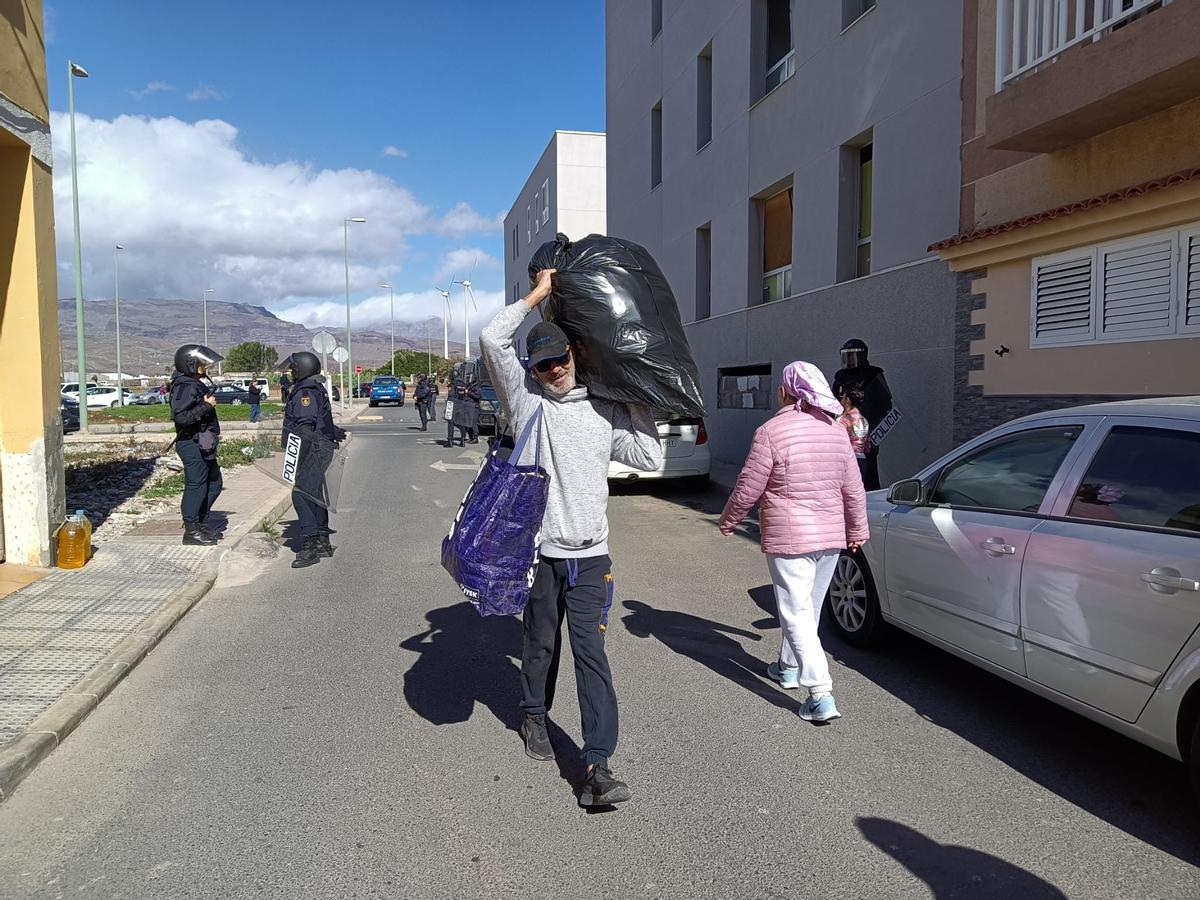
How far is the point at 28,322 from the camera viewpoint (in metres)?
6.78

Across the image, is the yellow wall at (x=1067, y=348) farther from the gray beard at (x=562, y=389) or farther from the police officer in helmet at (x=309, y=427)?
the police officer in helmet at (x=309, y=427)

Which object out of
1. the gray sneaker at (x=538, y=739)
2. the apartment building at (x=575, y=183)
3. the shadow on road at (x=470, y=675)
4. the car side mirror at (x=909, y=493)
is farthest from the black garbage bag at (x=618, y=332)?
the apartment building at (x=575, y=183)

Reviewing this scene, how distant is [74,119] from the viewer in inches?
1009

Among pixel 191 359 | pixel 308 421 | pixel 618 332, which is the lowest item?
pixel 308 421

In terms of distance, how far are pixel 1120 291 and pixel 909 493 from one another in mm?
4133

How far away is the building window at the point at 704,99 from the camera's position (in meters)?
17.3

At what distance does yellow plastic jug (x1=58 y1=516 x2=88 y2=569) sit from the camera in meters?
7.06

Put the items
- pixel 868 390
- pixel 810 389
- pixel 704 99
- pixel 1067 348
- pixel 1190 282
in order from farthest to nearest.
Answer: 1. pixel 704 99
2. pixel 868 390
3. pixel 1067 348
4. pixel 1190 282
5. pixel 810 389

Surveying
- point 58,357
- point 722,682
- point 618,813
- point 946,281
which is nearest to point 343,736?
point 618,813

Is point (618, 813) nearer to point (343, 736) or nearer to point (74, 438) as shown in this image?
point (343, 736)

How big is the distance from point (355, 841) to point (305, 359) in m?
5.58

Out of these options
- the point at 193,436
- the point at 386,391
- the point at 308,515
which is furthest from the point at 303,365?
the point at 386,391

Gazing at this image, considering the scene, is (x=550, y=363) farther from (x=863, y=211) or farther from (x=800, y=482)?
(x=863, y=211)

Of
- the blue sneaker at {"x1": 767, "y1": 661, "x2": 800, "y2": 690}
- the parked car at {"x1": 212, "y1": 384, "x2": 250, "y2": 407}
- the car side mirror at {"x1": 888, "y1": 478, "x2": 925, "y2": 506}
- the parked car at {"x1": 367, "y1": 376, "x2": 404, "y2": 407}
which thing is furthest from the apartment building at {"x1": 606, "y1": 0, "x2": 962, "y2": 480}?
the parked car at {"x1": 212, "y1": 384, "x2": 250, "y2": 407}
